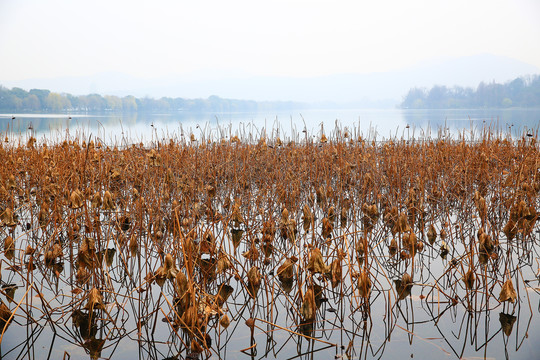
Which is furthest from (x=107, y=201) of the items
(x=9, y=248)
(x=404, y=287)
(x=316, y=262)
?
(x=404, y=287)

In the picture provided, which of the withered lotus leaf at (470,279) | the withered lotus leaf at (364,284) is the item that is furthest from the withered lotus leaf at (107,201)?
the withered lotus leaf at (470,279)

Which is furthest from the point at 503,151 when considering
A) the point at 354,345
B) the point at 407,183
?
the point at 354,345

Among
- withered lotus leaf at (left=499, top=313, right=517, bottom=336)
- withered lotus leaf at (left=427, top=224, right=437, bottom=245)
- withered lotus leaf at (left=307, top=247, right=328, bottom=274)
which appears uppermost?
withered lotus leaf at (left=307, top=247, right=328, bottom=274)

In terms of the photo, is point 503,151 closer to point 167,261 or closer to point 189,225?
point 189,225

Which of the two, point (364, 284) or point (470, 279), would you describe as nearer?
point (364, 284)

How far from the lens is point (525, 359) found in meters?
1.64

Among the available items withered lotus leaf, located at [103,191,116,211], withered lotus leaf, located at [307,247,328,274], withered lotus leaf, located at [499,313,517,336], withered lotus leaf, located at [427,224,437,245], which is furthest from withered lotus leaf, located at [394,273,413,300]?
withered lotus leaf, located at [103,191,116,211]

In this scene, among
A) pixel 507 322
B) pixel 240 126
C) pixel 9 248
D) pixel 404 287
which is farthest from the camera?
pixel 240 126

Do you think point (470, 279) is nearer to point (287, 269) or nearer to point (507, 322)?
point (507, 322)

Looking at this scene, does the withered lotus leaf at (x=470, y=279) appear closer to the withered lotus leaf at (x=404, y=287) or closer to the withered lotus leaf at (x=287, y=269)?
the withered lotus leaf at (x=404, y=287)

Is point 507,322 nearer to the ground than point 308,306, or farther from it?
nearer to the ground

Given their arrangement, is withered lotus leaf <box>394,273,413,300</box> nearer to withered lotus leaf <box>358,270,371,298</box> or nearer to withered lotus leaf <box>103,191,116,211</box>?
withered lotus leaf <box>358,270,371,298</box>

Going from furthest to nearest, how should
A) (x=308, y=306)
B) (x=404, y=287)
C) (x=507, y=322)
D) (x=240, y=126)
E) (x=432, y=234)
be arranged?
(x=240, y=126), (x=432, y=234), (x=404, y=287), (x=507, y=322), (x=308, y=306)

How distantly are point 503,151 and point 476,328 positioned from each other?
449 cm
